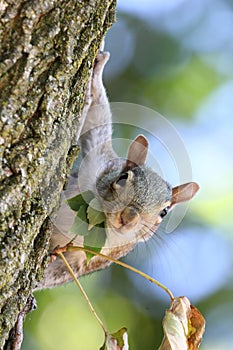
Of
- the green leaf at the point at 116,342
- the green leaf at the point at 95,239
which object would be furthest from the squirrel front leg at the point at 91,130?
the green leaf at the point at 116,342

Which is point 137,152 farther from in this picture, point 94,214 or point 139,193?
point 94,214

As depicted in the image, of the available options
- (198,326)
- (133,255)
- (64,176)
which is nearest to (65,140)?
(64,176)

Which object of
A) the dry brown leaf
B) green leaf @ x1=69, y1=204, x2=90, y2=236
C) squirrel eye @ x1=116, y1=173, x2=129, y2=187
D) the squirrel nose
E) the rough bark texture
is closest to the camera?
the rough bark texture

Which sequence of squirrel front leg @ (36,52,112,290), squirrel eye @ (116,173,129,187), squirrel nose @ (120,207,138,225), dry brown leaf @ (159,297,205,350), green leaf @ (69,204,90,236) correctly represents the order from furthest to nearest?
squirrel front leg @ (36,52,112,290) < squirrel eye @ (116,173,129,187) < squirrel nose @ (120,207,138,225) < green leaf @ (69,204,90,236) < dry brown leaf @ (159,297,205,350)

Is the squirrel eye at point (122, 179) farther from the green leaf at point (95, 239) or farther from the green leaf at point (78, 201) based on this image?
the green leaf at point (95, 239)

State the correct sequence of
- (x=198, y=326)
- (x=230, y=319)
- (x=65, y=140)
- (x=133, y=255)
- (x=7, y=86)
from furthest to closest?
(x=230, y=319)
(x=133, y=255)
(x=198, y=326)
(x=65, y=140)
(x=7, y=86)

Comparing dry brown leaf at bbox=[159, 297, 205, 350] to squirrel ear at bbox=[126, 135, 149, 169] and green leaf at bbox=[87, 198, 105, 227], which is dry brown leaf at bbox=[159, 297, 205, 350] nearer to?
green leaf at bbox=[87, 198, 105, 227]

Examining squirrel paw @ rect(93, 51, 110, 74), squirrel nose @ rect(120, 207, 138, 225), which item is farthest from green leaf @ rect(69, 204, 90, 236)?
squirrel paw @ rect(93, 51, 110, 74)

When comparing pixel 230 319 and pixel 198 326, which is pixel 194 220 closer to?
pixel 230 319

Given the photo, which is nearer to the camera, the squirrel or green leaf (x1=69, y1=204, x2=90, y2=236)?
green leaf (x1=69, y1=204, x2=90, y2=236)

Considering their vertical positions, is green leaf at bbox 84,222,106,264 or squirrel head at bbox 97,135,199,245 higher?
squirrel head at bbox 97,135,199,245
